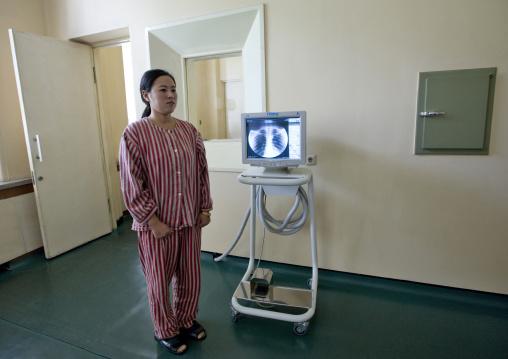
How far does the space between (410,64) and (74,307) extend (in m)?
2.99

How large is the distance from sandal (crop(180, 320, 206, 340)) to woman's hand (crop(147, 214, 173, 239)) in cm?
68

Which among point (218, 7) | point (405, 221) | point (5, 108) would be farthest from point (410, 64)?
point (5, 108)

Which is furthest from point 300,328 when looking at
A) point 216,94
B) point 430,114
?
point 216,94

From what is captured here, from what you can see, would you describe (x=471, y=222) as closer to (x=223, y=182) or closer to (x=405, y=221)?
(x=405, y=221)

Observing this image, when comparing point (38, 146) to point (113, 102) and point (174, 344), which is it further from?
point (174, 344)

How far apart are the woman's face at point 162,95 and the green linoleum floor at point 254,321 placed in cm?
140

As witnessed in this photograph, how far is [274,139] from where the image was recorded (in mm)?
1979

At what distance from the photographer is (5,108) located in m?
2.80

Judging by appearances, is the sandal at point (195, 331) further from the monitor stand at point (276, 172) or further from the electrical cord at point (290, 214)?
the monitor stand at point (276, 172)

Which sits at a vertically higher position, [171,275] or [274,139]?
[274,139]

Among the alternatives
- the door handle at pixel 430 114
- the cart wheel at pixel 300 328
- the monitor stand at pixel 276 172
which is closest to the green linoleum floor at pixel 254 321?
the cart wheel at pixel 300 328

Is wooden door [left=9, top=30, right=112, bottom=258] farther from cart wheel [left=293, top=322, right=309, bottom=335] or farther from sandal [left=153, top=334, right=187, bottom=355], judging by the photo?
cart wheel [left=293, top=322, right=309, bottom=335]

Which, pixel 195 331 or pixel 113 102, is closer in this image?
pixel 195 331

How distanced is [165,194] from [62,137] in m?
2.15
